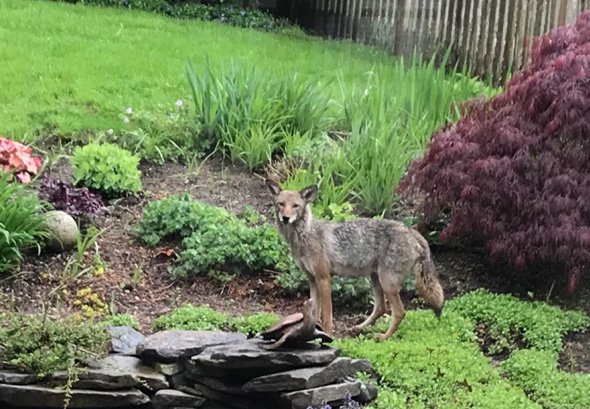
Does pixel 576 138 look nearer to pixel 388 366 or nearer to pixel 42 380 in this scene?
pixel 388 366

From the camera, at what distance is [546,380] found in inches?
215

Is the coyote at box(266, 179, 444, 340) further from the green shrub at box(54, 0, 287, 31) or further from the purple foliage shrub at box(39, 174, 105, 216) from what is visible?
the green shrub at box(54, 0, 287, 31)

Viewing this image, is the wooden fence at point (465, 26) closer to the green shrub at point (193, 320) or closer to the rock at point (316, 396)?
the green shrub at point (193, 320)

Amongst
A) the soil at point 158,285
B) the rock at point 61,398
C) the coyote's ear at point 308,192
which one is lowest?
the soil at point 158,285

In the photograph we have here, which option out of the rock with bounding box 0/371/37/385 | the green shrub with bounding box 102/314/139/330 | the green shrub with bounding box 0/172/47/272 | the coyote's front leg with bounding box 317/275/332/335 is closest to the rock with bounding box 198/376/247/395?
the rock with bounding box 0/371/37/385

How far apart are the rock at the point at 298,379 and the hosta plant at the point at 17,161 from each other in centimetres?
320

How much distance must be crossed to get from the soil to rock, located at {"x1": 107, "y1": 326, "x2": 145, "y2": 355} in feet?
1.35

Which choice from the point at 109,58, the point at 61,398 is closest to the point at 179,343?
the point at 61,398

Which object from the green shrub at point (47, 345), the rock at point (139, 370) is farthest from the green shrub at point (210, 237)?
the green shrub at point (47, 345)

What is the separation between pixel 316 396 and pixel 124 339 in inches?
53.4

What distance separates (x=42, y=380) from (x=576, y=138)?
13.7 ft

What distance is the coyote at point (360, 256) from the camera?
230 inches

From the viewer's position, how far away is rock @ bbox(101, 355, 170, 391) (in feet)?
16.0

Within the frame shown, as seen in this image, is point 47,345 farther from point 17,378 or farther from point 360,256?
point 360,256
